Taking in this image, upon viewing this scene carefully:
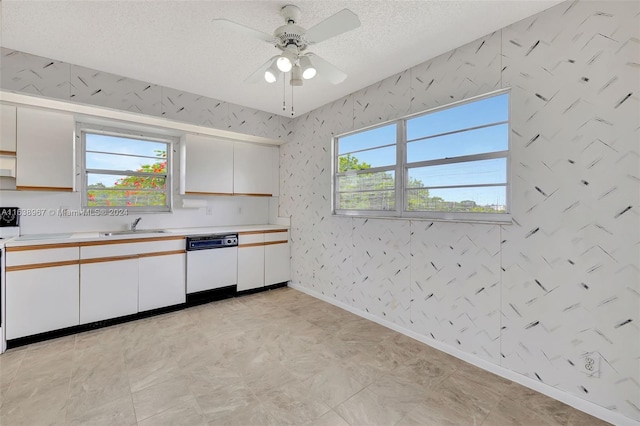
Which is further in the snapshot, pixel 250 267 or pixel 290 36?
pixel 250 267

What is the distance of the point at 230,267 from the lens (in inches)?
154

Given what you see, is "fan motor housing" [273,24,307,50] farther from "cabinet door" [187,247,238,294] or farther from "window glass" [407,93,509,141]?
"cabinet door" [187,247,238,294]

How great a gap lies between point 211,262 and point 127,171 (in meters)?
1.64

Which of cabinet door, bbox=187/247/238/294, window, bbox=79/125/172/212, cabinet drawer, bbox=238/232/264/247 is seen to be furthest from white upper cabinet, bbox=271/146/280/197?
window, bbox=79/125/172/212

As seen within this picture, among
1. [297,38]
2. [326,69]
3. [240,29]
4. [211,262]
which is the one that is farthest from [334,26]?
[211,262]

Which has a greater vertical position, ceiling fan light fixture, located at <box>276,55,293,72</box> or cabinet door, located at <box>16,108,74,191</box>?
ceiling fan light fixture, located at <box>276,55,293,72</box>

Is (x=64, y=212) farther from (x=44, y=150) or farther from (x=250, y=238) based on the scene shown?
(x=250, y=238)

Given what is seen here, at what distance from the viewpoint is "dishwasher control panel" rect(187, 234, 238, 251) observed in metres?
3.57

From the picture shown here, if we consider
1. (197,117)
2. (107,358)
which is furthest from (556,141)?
(107,358)

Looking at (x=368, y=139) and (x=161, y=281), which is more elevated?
(x=368, y=139)

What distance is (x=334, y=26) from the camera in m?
1.71

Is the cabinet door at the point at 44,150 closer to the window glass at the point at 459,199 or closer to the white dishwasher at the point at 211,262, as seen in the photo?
the white dishwasher at the point at 211,262

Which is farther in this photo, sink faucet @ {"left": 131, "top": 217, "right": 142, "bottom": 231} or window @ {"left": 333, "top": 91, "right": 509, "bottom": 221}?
sink faucet @ {"left": 131, "top": 217, "right": 142, "bottom": 231}

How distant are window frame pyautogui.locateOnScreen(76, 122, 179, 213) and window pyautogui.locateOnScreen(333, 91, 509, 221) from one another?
254cm
